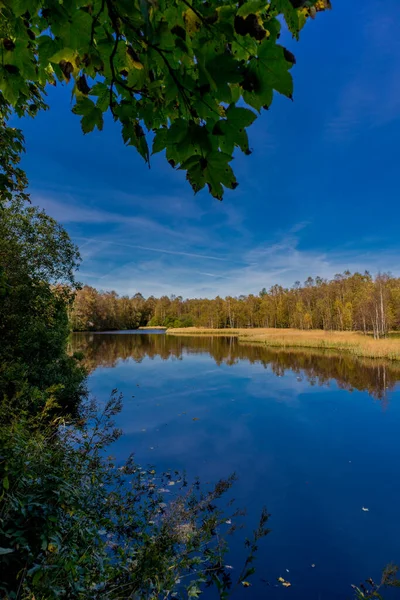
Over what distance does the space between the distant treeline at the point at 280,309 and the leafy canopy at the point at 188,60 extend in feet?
141

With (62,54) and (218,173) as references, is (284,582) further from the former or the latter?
(62,54)

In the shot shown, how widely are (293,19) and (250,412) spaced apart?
12368 millimetres

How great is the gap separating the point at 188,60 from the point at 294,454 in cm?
942

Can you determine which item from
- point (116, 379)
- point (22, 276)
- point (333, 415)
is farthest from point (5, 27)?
point (116, 379)

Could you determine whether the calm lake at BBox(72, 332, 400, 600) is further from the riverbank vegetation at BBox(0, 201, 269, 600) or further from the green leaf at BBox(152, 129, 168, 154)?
the green leaf at BBox(152, 129, 168, 154)

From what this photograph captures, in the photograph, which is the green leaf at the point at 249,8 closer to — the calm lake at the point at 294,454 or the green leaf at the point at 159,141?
the green leaf at the point at 159,141

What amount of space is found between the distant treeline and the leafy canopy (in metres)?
43.1

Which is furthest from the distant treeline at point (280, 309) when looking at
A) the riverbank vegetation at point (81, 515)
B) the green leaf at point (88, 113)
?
the green leaf at point (88, 113)

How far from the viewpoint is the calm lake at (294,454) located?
4.57 metres

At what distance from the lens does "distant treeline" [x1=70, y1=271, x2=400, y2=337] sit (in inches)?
1853

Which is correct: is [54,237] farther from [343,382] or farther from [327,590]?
[343,382]

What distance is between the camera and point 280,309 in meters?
70.0

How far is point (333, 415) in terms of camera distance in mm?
11539

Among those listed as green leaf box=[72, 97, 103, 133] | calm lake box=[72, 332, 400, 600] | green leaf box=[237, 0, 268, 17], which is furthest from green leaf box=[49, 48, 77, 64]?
calm lake box=[72, 332, 400, 600]
